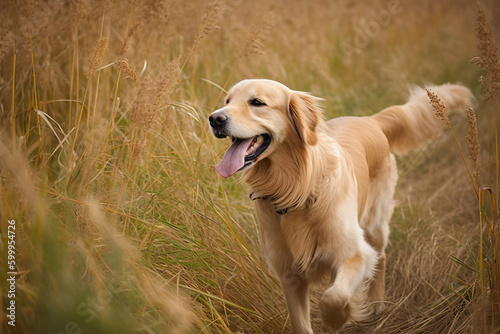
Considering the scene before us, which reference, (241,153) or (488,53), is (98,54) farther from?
(488,53)

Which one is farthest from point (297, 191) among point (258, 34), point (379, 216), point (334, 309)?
point (379, 216)

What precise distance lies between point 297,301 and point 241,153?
915 mm

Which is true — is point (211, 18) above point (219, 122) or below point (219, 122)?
above

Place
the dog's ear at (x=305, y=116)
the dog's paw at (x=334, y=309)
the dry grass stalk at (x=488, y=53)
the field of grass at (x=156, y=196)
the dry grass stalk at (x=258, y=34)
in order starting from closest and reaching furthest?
1. the field of grass at (x=156, y=196)
2. the dry grass stalk at (x=488, y=53)
3. the dog's paw at (x=334, y=309)
4. the dog's ear at (x=305, y=116)
5. the dry grass stalk at (x=258, y=34)

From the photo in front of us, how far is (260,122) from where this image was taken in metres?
2.55

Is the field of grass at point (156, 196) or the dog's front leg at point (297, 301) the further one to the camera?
the dog's front leg at point (297, 301)

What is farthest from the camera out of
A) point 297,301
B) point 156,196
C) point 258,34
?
point 258,34

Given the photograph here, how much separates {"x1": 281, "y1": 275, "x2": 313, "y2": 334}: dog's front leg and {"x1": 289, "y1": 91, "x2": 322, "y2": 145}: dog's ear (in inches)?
31.3

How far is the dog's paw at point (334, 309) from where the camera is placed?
237cm

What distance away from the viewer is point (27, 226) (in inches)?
84.7

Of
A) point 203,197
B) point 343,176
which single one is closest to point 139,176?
point 203,197

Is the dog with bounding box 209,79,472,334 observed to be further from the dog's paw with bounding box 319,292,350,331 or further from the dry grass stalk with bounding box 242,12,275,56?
the dry grass stalk with bounding box 242,12,275,56

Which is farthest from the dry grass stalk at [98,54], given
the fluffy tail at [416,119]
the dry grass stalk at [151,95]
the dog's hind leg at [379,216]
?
the fluffy tail at [416,119]

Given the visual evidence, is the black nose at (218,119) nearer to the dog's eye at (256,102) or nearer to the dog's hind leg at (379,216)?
the dog's eye at (256,102)
